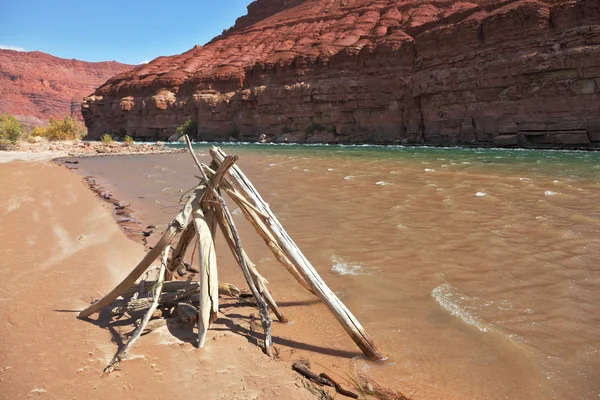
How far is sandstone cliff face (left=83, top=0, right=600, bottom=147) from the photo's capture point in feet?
93.6

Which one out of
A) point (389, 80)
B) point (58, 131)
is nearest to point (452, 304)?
point (389, 80)

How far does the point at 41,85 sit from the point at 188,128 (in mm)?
122625

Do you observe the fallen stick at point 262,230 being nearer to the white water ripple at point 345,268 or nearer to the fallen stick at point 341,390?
the fallen stick at point 341,390

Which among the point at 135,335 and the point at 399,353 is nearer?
the point at 135,335

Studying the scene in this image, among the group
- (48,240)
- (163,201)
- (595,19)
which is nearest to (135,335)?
(48,240)

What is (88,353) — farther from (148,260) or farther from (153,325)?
(148,260)

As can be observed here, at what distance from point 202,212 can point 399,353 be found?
215cm

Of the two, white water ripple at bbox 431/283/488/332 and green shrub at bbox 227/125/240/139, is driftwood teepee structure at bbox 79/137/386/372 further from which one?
green shrub at bbox 227/125/240/139

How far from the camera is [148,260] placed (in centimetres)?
299

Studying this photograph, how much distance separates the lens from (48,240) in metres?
5.67

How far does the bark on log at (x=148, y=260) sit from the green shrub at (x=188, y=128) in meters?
55.1

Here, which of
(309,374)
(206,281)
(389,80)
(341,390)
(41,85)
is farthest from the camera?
(41,85)

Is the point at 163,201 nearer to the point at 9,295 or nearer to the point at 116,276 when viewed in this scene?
the point at 116,276

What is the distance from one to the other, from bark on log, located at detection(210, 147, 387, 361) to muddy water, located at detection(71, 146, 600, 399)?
160 millimetres
